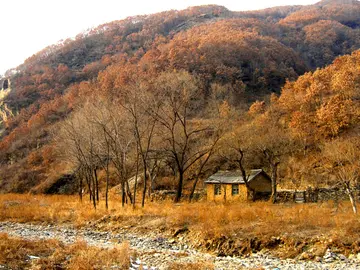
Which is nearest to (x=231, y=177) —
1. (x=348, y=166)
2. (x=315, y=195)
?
(x=315, y=195)

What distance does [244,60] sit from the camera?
291 ft

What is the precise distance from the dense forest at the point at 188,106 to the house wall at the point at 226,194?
2.17 m

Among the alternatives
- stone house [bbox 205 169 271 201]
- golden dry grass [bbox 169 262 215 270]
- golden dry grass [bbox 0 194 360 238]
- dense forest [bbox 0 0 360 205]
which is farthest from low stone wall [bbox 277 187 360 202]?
golden dry grass [bbox 169 262 215 270]

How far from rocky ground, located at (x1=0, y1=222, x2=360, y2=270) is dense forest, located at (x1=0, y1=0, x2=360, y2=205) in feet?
24.1

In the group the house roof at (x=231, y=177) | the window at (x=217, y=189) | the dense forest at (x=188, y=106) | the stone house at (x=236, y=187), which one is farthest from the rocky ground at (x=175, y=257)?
the window at (x=217, y=189)

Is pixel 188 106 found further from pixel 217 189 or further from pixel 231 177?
pixel 217 189

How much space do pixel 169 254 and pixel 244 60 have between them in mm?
80910

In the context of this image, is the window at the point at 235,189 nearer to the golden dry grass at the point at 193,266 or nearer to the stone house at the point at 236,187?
the stone house at the point at 236,187

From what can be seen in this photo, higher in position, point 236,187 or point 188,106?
point 188,106

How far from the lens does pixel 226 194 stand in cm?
3434

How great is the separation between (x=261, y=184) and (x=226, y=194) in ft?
12.6

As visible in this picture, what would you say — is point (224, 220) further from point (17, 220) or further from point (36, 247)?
point (17, 220)

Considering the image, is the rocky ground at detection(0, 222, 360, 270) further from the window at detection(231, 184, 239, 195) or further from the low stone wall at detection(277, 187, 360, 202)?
the window at detection(231, 184, 239, 195)

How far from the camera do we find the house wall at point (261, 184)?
34.1m
